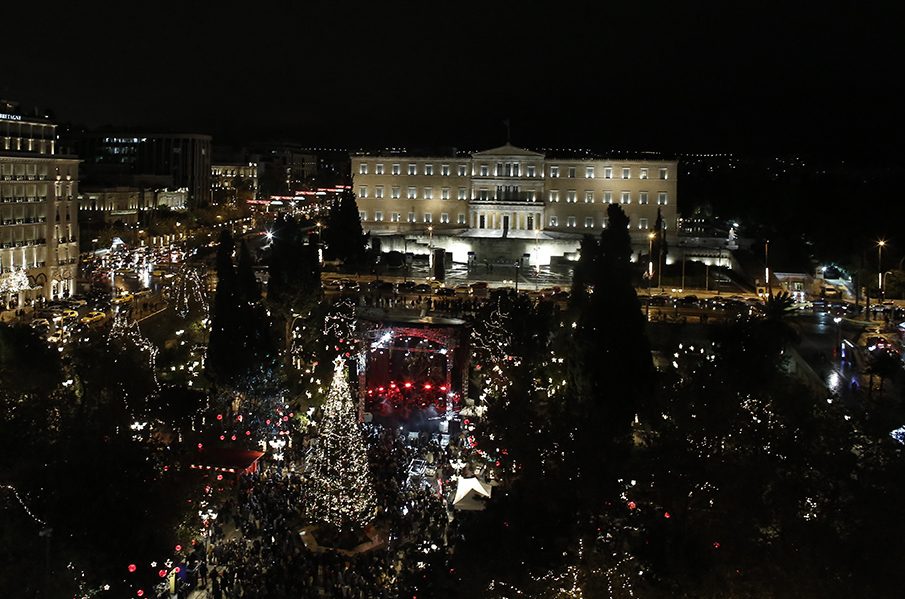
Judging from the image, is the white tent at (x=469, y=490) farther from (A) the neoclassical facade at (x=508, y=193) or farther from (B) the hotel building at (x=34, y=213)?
(A) the neoclassical facade at (x=508, y=193)

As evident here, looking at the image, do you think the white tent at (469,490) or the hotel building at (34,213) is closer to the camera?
the white tent at (469,490)

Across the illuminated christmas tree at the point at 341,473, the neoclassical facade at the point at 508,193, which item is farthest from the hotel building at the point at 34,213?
the illuminated christmas tree at the point at 341,473

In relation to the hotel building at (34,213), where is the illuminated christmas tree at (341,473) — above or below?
below

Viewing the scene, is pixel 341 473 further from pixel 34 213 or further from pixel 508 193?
pixel 508 193

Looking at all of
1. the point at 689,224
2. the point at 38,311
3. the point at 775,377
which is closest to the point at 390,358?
the point at 775,377

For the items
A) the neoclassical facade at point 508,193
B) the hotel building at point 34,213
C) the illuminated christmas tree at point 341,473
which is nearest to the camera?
the illuminated christmas tree at point 341,473
